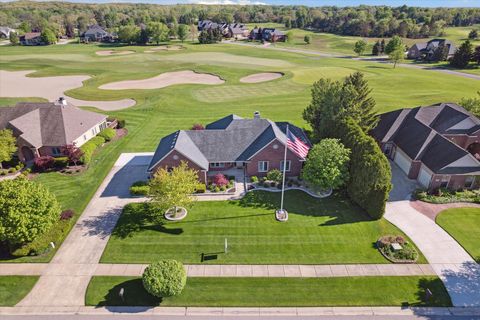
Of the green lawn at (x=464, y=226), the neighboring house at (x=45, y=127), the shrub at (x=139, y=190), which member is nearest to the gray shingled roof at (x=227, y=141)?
the shrub at (x=139, y=190)

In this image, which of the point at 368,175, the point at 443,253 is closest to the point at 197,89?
the point at 368,175

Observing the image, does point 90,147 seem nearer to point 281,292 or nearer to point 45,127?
point 45,127

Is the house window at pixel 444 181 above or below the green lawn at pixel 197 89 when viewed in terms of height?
below

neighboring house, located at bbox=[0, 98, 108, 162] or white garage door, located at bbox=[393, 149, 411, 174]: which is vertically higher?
neighboring house, located at bbox=[0, 98, 108, 162]

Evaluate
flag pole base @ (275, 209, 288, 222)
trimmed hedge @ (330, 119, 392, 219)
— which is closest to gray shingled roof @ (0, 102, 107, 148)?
flag pole base @ (275, 209, 288, 222)

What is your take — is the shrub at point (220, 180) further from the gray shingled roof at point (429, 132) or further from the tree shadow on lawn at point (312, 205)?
the gray shingled roof at point (429, 132)

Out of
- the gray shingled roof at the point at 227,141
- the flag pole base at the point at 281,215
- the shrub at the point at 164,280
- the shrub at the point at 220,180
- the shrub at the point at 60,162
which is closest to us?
the shrub at the point at 164,280

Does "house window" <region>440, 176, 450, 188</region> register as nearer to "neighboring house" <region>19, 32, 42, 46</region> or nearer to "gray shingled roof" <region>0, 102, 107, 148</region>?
"gray shingled roof" <region>0, 102, 107, 148</region>
